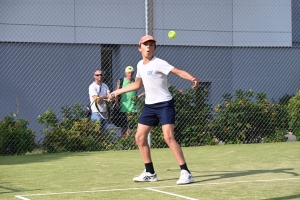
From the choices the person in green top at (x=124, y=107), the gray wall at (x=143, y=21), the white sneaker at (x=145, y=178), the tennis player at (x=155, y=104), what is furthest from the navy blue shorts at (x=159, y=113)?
the gray wall at (x=143, y=21)

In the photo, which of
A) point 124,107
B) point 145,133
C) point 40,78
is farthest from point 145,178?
point 40,78

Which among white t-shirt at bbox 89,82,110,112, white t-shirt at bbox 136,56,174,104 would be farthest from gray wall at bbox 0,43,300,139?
white t-shirt at bbox 136,56,174,104

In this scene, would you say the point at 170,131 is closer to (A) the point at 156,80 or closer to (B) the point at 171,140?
(B) the point at 171,140

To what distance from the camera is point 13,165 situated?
1167 cm

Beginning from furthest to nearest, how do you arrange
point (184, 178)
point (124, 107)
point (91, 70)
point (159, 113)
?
point (91, 70), point (124, 107), point (159, 113), point (184, 178)

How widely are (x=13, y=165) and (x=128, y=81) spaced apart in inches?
147

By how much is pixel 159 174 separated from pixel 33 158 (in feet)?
13.0

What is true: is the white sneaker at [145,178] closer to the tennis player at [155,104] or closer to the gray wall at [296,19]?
the tennis player at [155,104]

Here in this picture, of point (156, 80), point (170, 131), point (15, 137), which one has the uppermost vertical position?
point (156, 80)

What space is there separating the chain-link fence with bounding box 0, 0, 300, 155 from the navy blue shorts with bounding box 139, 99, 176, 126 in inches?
225

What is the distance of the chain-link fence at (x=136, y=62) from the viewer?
48.5 feet

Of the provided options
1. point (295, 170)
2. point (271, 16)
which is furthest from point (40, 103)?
point (295, 170)

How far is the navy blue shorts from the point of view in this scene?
28.7 feet

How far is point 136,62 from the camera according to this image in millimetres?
18984
